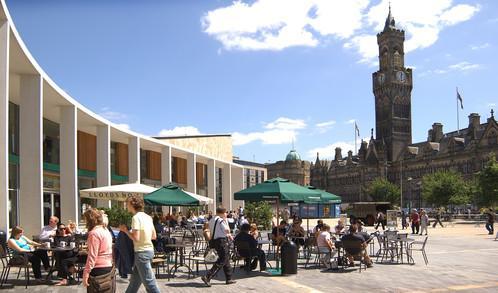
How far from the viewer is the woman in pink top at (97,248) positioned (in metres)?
6.80

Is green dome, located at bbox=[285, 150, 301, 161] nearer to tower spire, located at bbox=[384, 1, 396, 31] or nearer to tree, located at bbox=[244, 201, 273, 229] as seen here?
tower spire, located at bbox=[384, 1, 396, 31]

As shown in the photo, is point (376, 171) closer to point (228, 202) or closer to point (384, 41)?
point (384, 41)

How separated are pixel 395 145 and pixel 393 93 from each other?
1154cm

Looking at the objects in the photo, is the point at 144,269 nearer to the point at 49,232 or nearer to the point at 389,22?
the point at 49,232

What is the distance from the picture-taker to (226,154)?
64.9 metres

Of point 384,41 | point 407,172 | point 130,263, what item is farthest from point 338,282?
point 384,41

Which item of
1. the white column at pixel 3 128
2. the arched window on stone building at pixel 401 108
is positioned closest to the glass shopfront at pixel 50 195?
the white column at pixel 3 128

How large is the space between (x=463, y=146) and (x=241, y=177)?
164 feet

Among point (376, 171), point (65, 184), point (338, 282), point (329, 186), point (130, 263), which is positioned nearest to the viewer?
point (130, 263)

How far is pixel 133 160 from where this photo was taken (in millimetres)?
37406

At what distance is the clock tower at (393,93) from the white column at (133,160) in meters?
88.9

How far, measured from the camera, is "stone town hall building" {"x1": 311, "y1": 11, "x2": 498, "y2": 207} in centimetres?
10188

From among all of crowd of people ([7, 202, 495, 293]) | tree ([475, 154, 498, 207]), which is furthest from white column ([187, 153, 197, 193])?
tree ([475, 154, 498, 207])

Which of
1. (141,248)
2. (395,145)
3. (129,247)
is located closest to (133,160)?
(129,247)
